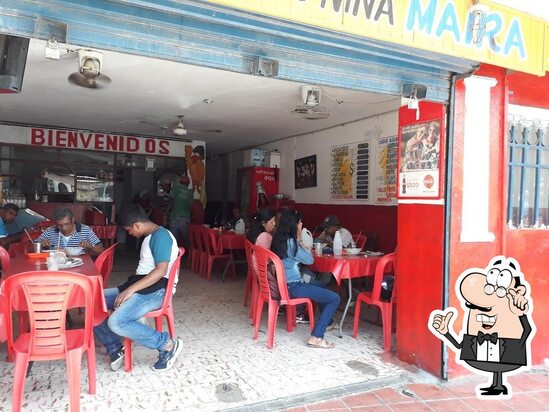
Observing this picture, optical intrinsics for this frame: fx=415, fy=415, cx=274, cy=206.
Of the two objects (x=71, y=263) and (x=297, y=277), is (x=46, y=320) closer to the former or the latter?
(x=71, y=263)

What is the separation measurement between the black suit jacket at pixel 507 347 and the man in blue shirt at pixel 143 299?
2082 millimetres

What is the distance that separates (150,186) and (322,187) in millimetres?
5071

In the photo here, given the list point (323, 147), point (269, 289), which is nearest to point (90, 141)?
point (323, 147)

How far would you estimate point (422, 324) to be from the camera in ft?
10.5

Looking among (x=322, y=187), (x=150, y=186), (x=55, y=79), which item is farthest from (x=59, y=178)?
(x=322, y=187)

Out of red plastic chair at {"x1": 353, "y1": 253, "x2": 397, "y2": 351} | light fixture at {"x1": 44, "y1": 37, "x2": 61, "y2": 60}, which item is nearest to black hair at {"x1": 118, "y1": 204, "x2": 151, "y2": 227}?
light fixture at {"x1": 44, "y1": 37, "x2": 61, "y2": 60}

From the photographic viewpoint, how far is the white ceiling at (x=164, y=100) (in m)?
4.61

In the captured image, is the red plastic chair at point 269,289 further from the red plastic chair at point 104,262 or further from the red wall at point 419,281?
the red plastic chair at point 104,262

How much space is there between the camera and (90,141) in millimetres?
8586

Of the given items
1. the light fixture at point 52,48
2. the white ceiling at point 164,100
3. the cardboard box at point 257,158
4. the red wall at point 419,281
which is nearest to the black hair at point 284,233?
the red wall at point 419,281

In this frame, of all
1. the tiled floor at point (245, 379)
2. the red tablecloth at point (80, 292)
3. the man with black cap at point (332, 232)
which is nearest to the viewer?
the red tablecloth at point (80, 292)

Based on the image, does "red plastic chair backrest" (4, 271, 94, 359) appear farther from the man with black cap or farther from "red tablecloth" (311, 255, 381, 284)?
the man with black cap

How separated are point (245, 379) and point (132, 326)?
88 centimetres

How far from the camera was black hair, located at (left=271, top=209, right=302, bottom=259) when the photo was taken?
3.64m
